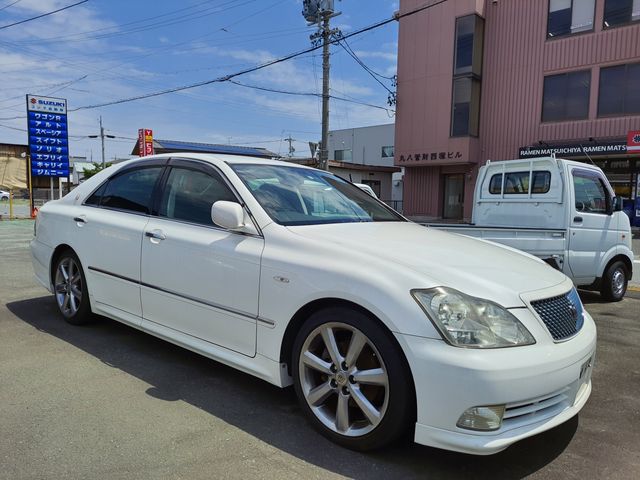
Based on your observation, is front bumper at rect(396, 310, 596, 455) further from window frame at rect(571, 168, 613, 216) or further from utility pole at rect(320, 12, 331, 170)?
utility pole at rect(320, 12, 331, 170)

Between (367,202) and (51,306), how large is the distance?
3.76m

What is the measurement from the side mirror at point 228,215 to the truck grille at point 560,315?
1.76 metres

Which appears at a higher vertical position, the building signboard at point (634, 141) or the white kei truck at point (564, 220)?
the building signboard at point (634, 141)

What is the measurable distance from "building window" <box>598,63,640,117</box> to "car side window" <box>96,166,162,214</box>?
19333mm

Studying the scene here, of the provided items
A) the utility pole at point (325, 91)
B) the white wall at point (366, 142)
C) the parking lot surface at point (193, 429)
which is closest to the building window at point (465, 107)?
the utility pole at point (325, 91)

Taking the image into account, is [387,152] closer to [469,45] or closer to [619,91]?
[469,45]

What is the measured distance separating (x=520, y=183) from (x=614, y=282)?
1869 millimetres

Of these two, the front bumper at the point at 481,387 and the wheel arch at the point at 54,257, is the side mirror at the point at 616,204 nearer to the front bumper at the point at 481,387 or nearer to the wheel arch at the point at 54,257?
the front bumper at the point at 481,387

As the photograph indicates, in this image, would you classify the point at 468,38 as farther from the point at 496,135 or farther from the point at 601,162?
the point at 601,162

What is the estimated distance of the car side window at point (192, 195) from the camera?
3.54m

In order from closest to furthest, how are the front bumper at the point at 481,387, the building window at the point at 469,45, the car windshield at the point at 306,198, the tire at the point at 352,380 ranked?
the front bumper at the point at 481,387
the tire at the point at 352,380
the car windshield at the point at 306,198
the building window at the point at 469,45

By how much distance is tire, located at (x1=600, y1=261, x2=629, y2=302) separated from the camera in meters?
6.83

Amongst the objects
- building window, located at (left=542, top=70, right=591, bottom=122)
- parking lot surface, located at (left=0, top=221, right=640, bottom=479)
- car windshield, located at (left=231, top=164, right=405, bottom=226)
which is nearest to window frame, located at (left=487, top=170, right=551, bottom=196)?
parking lot surface, located at (left=0, top=221, right=640, bottom=479)

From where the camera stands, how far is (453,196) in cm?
2322
